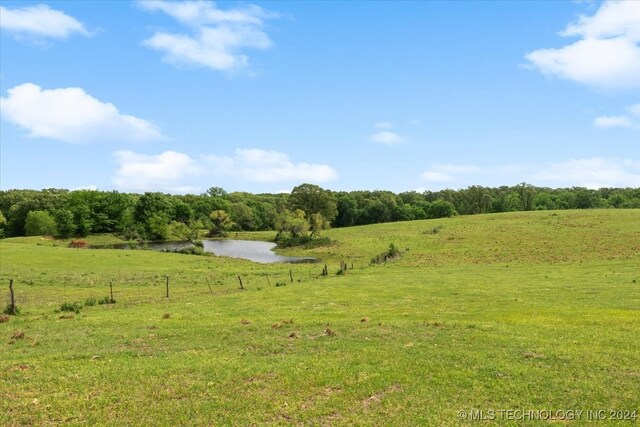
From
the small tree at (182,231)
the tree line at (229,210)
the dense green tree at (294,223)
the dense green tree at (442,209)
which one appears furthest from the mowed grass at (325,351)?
the dense green tree at (442,209)

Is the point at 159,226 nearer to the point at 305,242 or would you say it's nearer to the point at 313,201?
the point at 313,201

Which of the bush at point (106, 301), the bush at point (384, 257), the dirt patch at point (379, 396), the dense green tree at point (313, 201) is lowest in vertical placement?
the bush at point (384, 257)

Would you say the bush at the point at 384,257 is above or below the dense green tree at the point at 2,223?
below

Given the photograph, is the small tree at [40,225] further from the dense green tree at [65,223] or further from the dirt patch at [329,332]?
the dirt patch at [329,332]

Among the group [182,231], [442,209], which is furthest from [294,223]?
[442,209]

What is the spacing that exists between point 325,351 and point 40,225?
125704 mm

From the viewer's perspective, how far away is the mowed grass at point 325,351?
1089cm

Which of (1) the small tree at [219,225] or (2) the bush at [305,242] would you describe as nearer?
(2) the bush at [305,242]

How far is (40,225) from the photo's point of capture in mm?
117188

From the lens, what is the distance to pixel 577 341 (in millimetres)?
16531

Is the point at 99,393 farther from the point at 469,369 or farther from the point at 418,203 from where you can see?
the point at 418,203

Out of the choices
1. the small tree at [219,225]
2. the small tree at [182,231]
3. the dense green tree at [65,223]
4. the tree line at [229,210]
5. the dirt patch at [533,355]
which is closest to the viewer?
the dirt patch at [533,355]

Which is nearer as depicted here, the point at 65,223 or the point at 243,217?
the point at 65,223

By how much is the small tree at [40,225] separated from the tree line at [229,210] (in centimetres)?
22
